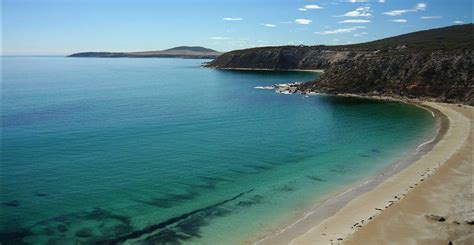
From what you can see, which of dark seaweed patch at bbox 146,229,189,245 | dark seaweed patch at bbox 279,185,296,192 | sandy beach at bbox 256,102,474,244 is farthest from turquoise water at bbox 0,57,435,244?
sandy beach at bbox 256,102,474,244

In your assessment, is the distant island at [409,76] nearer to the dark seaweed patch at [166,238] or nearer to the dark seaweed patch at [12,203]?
the dark seaweed patch at [166,238]

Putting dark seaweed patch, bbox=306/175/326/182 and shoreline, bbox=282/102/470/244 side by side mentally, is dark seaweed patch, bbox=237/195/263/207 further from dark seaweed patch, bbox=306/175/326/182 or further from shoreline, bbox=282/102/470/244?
dark seaweed patch, bbox=306/175/326/182

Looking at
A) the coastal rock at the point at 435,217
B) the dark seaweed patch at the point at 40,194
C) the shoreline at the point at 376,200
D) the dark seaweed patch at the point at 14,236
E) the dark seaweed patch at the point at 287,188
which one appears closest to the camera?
the dark seaweed patch at the point at 14,236

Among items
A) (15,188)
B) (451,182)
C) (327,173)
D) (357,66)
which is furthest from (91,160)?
(357,66)

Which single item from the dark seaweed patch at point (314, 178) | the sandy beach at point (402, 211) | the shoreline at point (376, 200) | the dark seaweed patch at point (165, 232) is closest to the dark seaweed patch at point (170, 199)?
the dark seaweed patch at point (165, 232)


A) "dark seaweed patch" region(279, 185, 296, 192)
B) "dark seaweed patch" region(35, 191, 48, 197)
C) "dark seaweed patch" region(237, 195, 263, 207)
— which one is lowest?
"dark seaweed patch" region(35, 191, 48, 197)

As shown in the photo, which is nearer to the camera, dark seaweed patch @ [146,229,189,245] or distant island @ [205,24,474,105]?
dark seaweed patch @ [146,229,189,245]

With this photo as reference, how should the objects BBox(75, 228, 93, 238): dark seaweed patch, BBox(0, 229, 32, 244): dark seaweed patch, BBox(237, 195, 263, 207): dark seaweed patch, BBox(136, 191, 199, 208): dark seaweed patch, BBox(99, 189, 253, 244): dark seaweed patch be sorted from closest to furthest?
BBox(0, 229, 32, 244): dark seaweed patch
BBox(99, 189, 253, 244): dark seaweed patch
BBox(75, 228, 93, 238): dark seaweed patch
BBox(136, 191, 199, 208): dark seaweed patch
BBox(237, 195, 263, 207): dark seaweed patch
